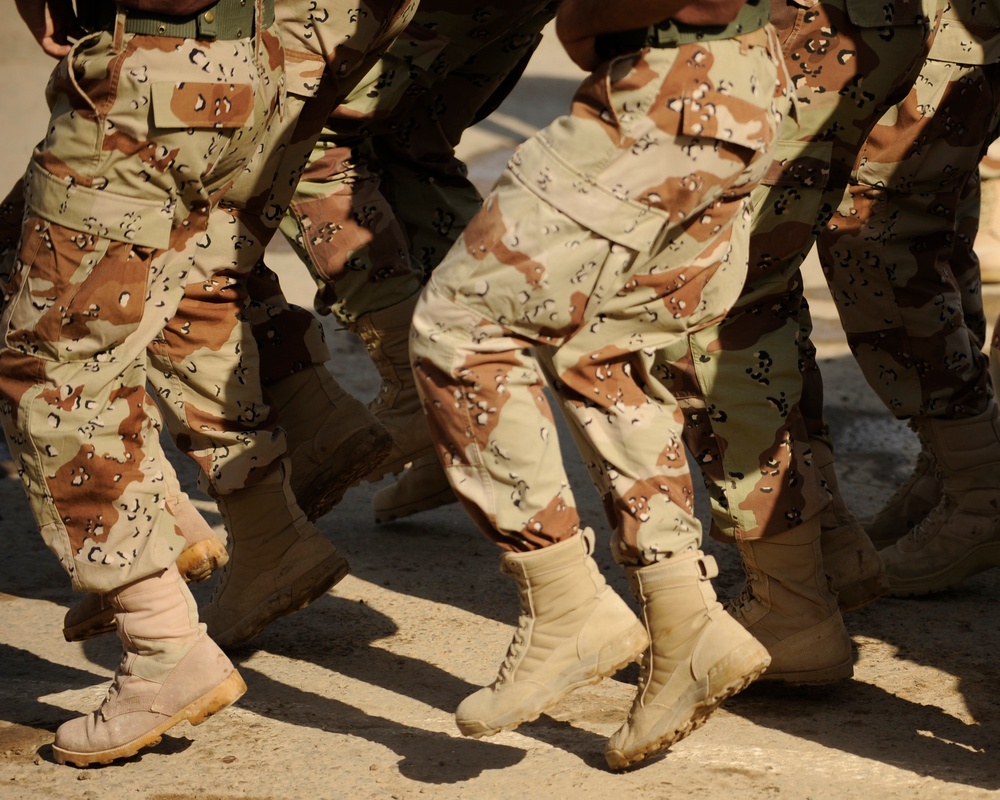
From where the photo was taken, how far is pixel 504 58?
3602 millimetres

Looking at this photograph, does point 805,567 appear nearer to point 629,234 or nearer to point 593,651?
point 593,651

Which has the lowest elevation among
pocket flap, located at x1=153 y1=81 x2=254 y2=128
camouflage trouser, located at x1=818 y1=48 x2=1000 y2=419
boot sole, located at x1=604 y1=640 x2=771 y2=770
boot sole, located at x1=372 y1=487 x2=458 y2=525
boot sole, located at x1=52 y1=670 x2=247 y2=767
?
boot sole, located at x1=372 y1=487 x2=458 y2=525

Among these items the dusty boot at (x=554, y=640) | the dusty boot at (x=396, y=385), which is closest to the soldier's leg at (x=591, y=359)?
the dusty boot at (x=554, y=640)

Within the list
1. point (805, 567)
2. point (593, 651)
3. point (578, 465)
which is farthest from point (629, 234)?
point (578, 465)

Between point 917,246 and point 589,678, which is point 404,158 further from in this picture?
point 589,678

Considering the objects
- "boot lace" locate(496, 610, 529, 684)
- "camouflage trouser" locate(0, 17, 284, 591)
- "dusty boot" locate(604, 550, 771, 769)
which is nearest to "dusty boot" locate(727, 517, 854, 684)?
"dusty boot" locate(604, 550, 771, 769)

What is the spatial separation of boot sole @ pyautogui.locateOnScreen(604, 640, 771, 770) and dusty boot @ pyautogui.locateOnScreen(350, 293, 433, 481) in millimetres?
1274

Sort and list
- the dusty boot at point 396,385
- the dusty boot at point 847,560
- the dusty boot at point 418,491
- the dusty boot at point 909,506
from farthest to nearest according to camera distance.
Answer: the dusty boot at point 418,491 < the dusty boot at point 909,506 < the dusty boot at point 396,385 < the dusty boot at point 847,560

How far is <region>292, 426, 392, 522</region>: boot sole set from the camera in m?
3.26

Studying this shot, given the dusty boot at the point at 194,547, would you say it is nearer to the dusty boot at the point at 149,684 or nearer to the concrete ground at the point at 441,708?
the concrete ground at the point at 441,708

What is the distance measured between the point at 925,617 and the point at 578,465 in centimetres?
140

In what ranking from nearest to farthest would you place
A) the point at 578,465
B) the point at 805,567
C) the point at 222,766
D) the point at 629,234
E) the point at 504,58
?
1. the point at 629,234
2. the point at 222,766
3. the point at 805,567
4. the point at 504,58
5. the point at 578,465

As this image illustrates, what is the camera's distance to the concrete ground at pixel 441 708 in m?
2.47

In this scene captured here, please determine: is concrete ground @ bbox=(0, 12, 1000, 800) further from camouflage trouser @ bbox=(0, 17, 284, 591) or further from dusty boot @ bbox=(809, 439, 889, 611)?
camouflage trouser @ bbox=(0, 17, 284, 591)
